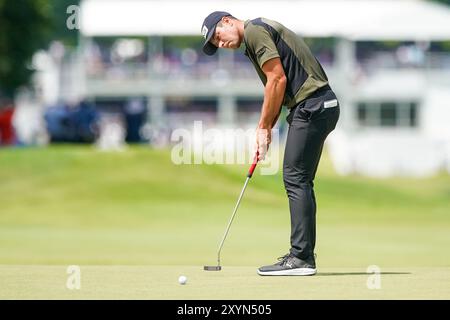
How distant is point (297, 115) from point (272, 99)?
32 cm

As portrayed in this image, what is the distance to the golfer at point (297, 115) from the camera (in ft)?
34.8

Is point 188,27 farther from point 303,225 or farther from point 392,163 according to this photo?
point 303,225

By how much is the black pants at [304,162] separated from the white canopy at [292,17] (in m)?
50.1

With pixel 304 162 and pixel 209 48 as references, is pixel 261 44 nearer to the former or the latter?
pixel 209 48

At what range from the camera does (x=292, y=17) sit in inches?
2470

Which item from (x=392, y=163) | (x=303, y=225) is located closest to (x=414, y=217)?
(x=392, y=163)

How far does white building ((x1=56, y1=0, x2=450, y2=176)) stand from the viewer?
62.0 meters

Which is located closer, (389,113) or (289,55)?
Answer: (289,55)

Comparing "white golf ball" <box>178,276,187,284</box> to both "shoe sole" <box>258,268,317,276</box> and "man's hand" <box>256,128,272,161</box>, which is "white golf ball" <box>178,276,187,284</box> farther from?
"man's hand" <box>256,128,272,161</box>

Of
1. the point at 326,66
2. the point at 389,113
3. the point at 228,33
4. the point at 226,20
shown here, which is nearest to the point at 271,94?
the point at 228,33

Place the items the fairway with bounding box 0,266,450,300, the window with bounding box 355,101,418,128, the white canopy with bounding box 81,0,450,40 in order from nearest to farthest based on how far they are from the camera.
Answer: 1. the fairway with bounding box 0,266,450,300
2. the white canopy with bounding box 81,0,450,40
3. the window with bounding box 355,101,418,128

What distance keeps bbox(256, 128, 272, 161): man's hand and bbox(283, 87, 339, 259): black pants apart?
0.59ft

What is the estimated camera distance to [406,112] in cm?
6669

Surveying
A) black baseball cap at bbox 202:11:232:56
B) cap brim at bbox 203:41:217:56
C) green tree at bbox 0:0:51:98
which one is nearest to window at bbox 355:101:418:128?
green tree at bbox 0:0:51:98
